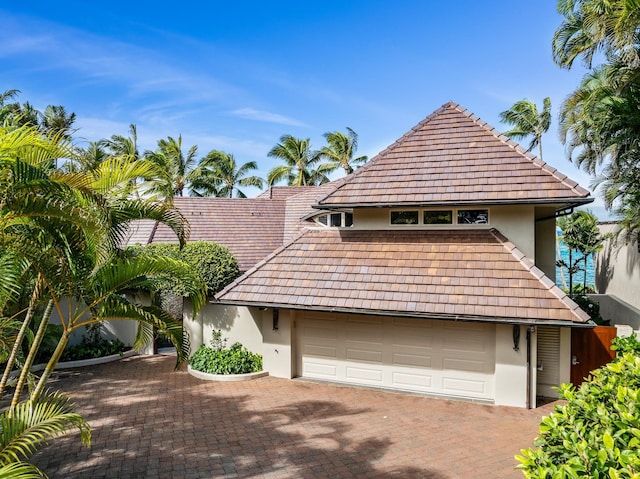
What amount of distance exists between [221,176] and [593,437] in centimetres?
4161

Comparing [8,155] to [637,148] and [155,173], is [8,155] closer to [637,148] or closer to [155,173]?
[155,173]

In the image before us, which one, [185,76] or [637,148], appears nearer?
[637,148]

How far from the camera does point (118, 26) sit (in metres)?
12.8

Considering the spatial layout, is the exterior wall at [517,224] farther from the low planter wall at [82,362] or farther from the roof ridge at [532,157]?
the low planter wall at [82,362]

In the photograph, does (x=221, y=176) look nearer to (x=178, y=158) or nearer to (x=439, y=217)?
(x=178, y=158)

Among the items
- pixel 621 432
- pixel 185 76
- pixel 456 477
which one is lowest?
pixel 456 477

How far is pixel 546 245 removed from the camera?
13820 millimetres

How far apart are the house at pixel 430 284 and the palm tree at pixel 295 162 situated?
1128 inches

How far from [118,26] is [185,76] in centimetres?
312

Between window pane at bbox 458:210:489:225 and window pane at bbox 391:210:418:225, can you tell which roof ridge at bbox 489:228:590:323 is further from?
window pane at bbox 391:210:418:225

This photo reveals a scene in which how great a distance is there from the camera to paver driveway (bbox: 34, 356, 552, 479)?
293 inches

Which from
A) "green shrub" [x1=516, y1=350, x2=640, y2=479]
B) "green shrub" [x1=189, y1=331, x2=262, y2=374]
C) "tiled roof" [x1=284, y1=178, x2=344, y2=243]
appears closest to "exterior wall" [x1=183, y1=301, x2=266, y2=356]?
"green shrub" [x1=189, y1=331, x2=262, y2=374]

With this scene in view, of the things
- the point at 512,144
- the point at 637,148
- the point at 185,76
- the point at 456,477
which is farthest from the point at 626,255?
the point at 185,76

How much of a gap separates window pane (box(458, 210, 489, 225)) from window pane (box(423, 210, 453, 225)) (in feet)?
0.95
